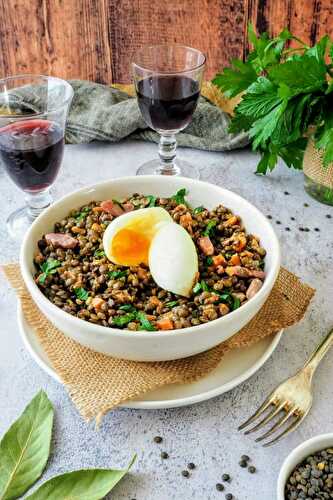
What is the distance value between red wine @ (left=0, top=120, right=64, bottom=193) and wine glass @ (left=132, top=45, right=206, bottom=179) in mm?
328

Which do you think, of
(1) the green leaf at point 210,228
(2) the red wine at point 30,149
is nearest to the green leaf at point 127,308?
(1) the green leaf at point 210,228

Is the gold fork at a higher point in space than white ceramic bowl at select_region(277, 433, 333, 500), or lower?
lower

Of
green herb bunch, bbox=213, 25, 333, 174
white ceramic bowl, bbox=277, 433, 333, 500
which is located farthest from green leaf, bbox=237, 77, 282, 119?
white ceramic bowl, bbox=277, 433, 333, 500

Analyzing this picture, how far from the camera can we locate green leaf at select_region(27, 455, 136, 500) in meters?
1.20

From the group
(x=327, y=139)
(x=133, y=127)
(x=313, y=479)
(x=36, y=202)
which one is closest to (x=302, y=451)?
(x=313, y=479)

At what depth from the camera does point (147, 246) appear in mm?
1522

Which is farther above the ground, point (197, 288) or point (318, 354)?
→ point (197, 288)

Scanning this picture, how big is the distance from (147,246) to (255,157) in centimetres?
96

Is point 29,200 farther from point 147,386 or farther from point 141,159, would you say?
point 147,386

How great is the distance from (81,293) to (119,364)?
181 mm

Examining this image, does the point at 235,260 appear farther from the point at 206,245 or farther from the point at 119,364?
the point at 119,364

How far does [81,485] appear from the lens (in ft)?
4.00

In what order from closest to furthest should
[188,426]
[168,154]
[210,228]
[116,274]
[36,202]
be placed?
[188,426]
[116,274]
[210,228]
[36,202]
[168,154]

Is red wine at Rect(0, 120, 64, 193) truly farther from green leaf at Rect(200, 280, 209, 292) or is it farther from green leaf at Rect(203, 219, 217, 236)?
green leaf at Rect(200, 280, 209, 292)
